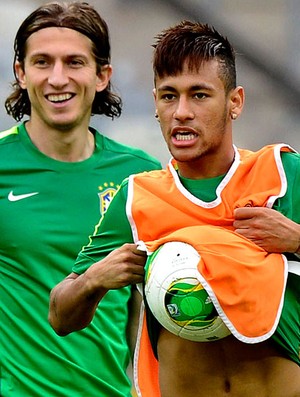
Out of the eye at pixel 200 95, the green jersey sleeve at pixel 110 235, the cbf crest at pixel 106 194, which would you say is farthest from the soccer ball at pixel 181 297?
the cbf crest at pixel 106 194

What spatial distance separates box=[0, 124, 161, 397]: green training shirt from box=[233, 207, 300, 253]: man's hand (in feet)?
6.20

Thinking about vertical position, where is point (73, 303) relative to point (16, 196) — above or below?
below

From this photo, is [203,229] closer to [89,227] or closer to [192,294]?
[192,294]

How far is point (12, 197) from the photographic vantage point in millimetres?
6418

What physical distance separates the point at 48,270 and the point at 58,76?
0.92m

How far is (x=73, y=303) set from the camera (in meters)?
4.91

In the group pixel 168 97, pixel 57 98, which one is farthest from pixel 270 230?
pixel 57 98

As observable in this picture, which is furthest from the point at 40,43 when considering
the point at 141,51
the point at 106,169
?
the point at 141,51

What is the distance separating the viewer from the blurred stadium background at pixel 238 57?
8.90 metres

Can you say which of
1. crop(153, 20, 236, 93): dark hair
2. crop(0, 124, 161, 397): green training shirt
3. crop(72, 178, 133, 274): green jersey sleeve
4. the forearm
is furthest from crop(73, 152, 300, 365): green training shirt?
crop(0, 124, 161, 397): green training shirt

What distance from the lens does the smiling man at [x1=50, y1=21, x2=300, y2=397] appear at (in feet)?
14.9

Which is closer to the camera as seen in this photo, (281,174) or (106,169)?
(281,174)

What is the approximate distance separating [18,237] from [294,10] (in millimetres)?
3509

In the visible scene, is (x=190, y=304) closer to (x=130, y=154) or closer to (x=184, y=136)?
(x=184, y=136)
